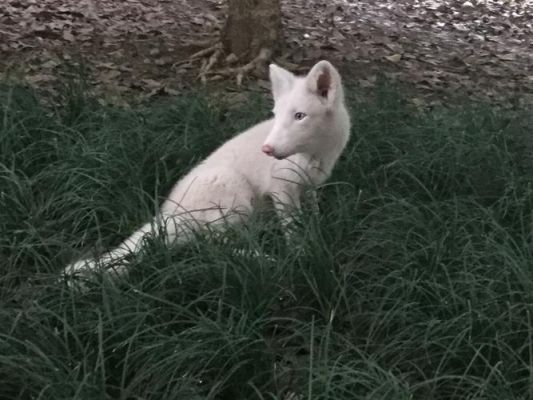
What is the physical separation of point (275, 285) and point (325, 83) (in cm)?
129

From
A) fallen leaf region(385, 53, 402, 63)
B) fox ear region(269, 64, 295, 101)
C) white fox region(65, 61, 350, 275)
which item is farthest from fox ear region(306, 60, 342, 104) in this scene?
fallen leaf region(385, 53, 402, 63)

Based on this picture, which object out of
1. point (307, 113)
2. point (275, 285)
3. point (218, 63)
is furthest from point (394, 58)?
point (275, 285)

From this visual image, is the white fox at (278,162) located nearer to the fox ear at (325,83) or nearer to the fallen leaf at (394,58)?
the fox ear at (325,83)

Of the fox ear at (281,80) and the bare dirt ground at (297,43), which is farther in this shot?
the bare dirt ground at (297,43)

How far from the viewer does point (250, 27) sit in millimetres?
7555

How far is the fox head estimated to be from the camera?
13.1 feet

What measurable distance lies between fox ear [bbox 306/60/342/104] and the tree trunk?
3.56m

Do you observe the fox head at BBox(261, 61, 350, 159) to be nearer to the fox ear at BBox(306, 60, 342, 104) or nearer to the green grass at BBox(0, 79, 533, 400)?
the fox ear at BBox(306, 60, 342, 104)

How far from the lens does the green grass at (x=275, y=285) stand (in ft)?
9.30

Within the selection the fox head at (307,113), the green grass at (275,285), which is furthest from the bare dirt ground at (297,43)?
the fox head at (307,113)

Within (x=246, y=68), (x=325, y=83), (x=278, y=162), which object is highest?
(x=325, y=83)

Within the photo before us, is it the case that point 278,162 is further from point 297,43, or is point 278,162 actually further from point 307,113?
point 297,43

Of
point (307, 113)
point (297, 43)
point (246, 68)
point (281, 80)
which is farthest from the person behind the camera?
point (297, 43)

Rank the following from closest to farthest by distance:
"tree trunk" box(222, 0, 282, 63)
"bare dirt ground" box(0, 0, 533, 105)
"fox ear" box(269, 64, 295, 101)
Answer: "fox ear" box(269, 64, 295, 101)
"bare dirt ground" box(0, 0, 533, 105)
"tree trunk" box(222, 0, 282, 63)
